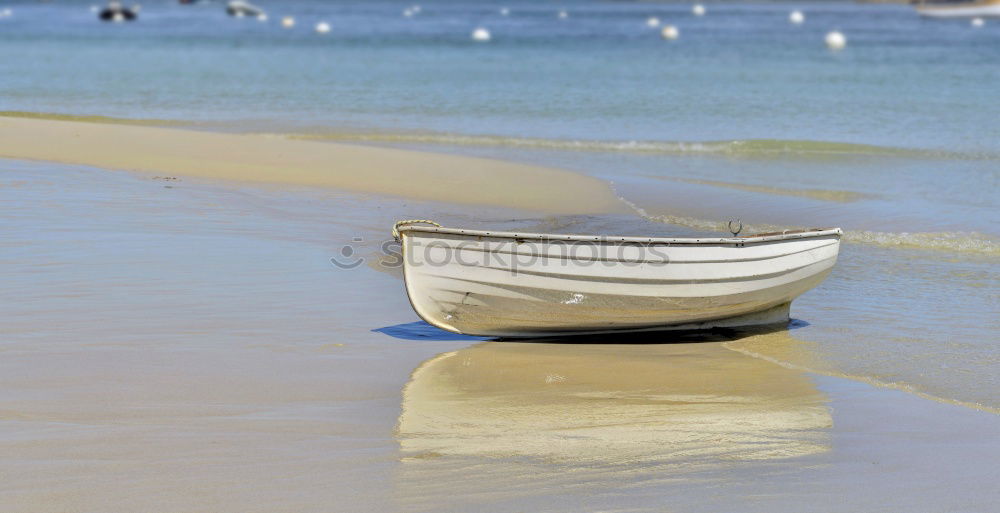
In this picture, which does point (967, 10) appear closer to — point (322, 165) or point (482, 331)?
point (322, 165)

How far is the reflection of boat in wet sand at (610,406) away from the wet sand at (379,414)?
2 centimetres

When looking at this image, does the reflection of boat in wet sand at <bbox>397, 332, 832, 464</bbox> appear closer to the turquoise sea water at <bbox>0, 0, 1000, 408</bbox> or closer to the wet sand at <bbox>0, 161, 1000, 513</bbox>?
the wet sand at <bbox>0, 161, 1000, 513</bbox>

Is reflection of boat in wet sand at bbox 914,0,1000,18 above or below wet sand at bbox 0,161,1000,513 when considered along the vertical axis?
above

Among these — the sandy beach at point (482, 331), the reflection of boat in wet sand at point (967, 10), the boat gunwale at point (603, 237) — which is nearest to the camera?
the sandy beach at point (482, 331)

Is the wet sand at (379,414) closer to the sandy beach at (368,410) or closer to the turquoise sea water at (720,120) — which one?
the sandy beach at (368,410)

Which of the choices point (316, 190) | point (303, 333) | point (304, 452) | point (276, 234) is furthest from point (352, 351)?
point (316, 190)

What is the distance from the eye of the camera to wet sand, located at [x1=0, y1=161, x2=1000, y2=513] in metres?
4.77

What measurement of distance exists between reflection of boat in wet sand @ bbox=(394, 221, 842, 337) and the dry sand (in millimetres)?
5208

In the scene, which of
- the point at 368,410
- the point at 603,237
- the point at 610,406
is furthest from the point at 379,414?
the point at 603,237

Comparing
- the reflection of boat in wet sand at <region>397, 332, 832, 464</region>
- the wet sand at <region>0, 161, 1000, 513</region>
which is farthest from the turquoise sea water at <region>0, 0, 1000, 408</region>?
the wet sand at <region>0, 161, 1000, 513</region>

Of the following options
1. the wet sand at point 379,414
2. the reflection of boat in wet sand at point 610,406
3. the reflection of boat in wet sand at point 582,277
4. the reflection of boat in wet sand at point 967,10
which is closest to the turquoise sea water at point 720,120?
the reflection of boat in wet sand at point 582,277

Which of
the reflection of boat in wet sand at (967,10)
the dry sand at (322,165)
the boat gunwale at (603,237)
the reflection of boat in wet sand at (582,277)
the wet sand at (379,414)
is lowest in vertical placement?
the wet sand at (379,414)

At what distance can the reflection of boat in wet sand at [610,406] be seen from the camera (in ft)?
17.5

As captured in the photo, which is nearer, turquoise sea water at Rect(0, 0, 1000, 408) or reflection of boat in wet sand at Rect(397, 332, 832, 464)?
reflection of boat in wet sand at Rect(397, 332, 832, 464)
